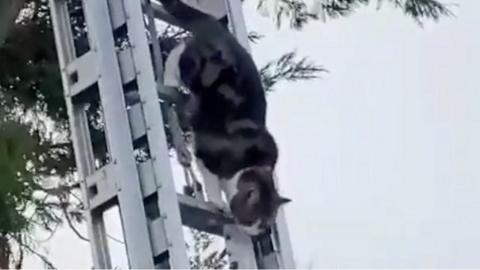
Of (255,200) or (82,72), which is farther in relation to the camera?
(255,200)

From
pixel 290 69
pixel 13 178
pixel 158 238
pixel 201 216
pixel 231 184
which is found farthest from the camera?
pixel 290 69

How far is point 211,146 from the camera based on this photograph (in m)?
1.06

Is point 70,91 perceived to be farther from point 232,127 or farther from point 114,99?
point 232,127

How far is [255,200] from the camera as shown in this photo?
111 cm

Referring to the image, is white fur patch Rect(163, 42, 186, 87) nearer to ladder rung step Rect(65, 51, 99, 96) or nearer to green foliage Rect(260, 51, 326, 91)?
ladder rung step Rect(65, 51, 99, 96)

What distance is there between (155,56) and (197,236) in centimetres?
19

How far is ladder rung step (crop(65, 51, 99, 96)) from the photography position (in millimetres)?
909

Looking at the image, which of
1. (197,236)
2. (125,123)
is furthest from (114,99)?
(197,236)

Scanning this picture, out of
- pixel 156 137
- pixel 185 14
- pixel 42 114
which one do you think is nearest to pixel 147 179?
pixel 156 137

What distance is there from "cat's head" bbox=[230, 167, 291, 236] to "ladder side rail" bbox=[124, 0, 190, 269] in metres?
0.13

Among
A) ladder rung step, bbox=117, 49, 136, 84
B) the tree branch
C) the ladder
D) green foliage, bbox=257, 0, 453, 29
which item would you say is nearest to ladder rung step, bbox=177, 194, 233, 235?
the ladder

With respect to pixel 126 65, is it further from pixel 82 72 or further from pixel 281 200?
pixel 281 200

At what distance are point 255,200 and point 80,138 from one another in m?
0.25

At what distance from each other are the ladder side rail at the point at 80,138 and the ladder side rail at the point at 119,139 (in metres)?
0.04
